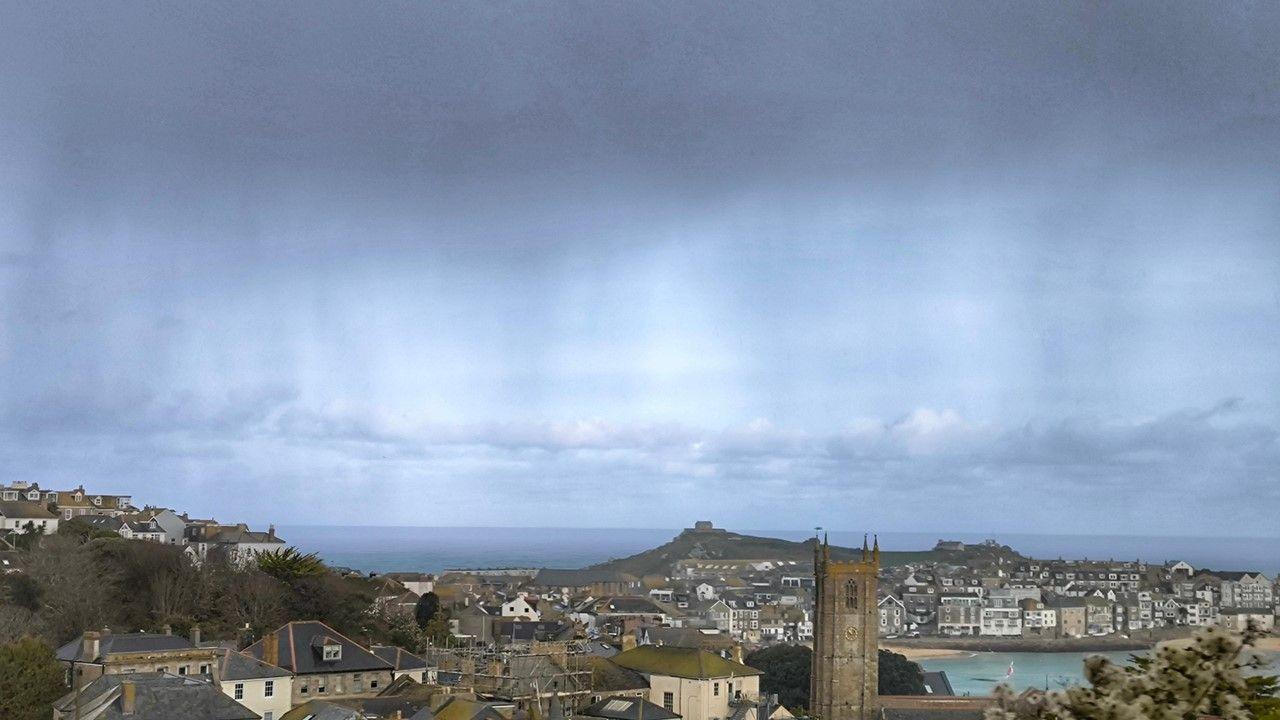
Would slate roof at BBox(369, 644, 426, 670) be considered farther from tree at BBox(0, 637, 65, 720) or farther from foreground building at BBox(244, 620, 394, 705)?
tree at BBox(0, 637, 65, 720)

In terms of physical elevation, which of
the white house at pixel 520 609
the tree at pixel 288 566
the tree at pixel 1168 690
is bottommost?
the white house at pixel 520 609

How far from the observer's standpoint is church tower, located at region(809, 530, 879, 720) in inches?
2491

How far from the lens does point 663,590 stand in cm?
14512

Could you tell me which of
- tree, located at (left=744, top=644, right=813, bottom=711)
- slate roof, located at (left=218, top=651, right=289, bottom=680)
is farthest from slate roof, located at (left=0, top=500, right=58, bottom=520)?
tree, located at (left=744, top=644, right=813, bottom=711)

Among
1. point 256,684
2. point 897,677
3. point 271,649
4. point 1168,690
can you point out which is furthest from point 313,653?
point 897,677

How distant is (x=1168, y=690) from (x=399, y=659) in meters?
39.5

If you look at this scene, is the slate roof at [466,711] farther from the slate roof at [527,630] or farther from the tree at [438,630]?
the slate roof at [527,630]

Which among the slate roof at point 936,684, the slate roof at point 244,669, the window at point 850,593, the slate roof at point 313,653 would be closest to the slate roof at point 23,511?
the slate roof at point 313,653

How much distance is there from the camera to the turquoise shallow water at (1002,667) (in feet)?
317

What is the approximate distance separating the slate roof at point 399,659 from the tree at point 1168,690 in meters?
38.4

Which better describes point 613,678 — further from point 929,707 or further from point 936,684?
point 936,684

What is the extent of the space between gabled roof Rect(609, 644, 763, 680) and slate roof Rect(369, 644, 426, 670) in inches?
304

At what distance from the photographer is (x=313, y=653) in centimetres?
4034

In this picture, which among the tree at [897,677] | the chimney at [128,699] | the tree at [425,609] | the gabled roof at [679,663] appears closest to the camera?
the chimney at [128,699]
